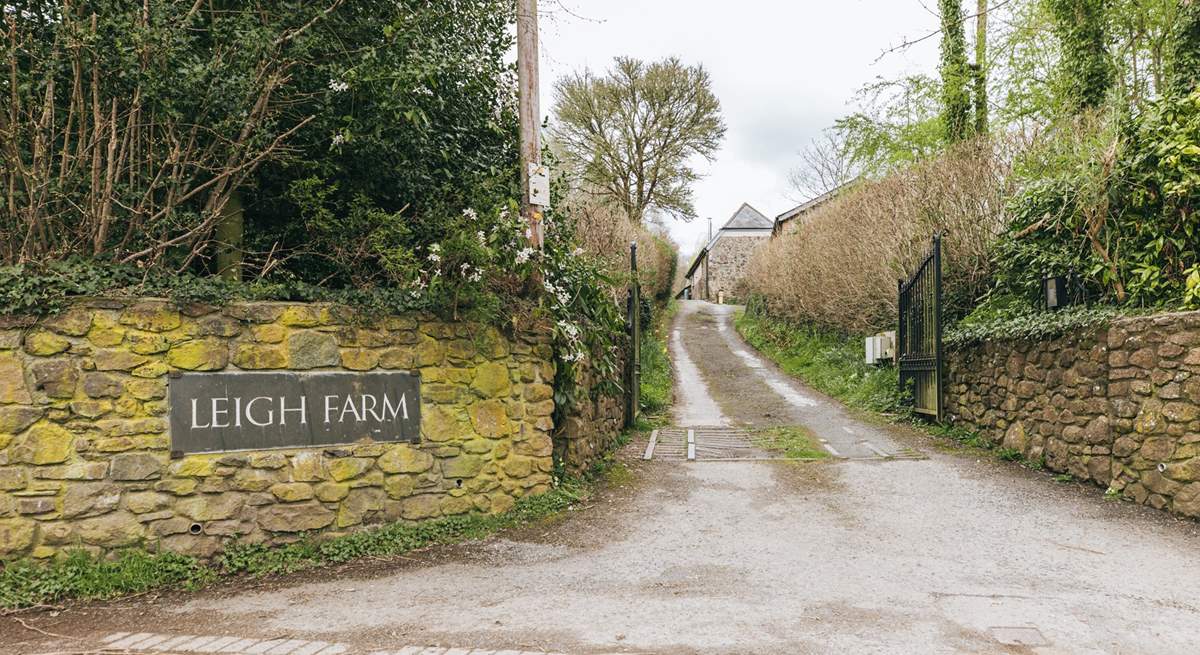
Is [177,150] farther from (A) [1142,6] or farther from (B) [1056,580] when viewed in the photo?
(A) [1142,6]

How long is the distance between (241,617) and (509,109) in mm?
5157

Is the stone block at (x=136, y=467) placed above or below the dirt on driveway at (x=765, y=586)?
above

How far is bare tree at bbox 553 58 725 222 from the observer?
2975 cm

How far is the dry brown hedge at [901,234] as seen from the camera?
1234 cm

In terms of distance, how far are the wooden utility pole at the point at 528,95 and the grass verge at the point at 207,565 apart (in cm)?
Answer: 273

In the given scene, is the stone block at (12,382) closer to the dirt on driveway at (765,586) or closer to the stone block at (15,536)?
the stone block at (15,536)

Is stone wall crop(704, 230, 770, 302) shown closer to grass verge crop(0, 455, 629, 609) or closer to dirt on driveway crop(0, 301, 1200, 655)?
dirt on driveway crop(0, 301, 1200, 655)

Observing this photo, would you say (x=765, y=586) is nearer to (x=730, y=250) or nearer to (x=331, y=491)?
(x=331, y=491)

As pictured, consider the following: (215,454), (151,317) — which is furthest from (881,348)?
(151,317)

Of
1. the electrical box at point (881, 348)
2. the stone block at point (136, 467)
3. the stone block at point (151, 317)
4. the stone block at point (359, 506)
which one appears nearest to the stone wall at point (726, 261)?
the electrical box at point (881, 348)

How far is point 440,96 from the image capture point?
21.1 feet

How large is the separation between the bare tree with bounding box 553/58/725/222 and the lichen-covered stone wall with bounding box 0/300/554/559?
2441 centimetres

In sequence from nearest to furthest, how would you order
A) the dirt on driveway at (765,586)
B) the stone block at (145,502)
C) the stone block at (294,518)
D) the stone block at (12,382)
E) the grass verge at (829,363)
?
the dirt on driveway at (765,586) → the stone block at (12,382) → the stone block at (145,502) → the stone block at (294,518) → the grass verge at (829,363)

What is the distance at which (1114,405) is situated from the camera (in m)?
6.71
